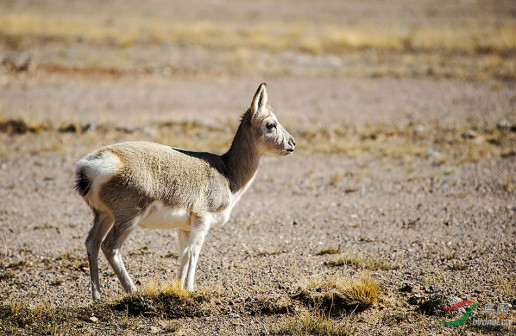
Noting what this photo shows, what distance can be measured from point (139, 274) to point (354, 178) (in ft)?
21.9

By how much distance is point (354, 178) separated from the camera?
44.4 feet

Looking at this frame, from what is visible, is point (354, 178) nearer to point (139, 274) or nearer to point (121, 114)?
point (139, 274)

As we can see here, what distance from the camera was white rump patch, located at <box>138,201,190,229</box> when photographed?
7.12 m

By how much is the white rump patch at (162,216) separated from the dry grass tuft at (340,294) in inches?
70.2

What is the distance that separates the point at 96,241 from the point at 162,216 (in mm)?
887

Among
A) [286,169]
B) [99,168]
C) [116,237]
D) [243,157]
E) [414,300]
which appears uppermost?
[99,168]

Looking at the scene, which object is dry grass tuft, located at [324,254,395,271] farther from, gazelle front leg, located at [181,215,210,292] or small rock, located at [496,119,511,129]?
small rock, located at [496,119,511,129]

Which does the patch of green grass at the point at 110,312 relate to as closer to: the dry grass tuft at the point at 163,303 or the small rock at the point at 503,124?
the dry grass tuft at the point at 163,303

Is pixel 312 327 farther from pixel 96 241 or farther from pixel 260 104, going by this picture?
pixel 260 104

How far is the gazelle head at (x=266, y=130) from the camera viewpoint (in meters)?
Result: 8.34

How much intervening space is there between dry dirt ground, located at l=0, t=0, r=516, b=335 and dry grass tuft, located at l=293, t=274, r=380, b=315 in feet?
0.37

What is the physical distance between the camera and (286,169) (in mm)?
14336

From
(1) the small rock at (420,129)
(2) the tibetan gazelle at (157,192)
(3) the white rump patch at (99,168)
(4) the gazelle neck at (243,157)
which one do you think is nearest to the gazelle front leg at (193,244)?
(2) the tibetan gazelle at (157,192)

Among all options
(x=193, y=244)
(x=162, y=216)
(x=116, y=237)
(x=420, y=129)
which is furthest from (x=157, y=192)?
(x=420, y=129)
